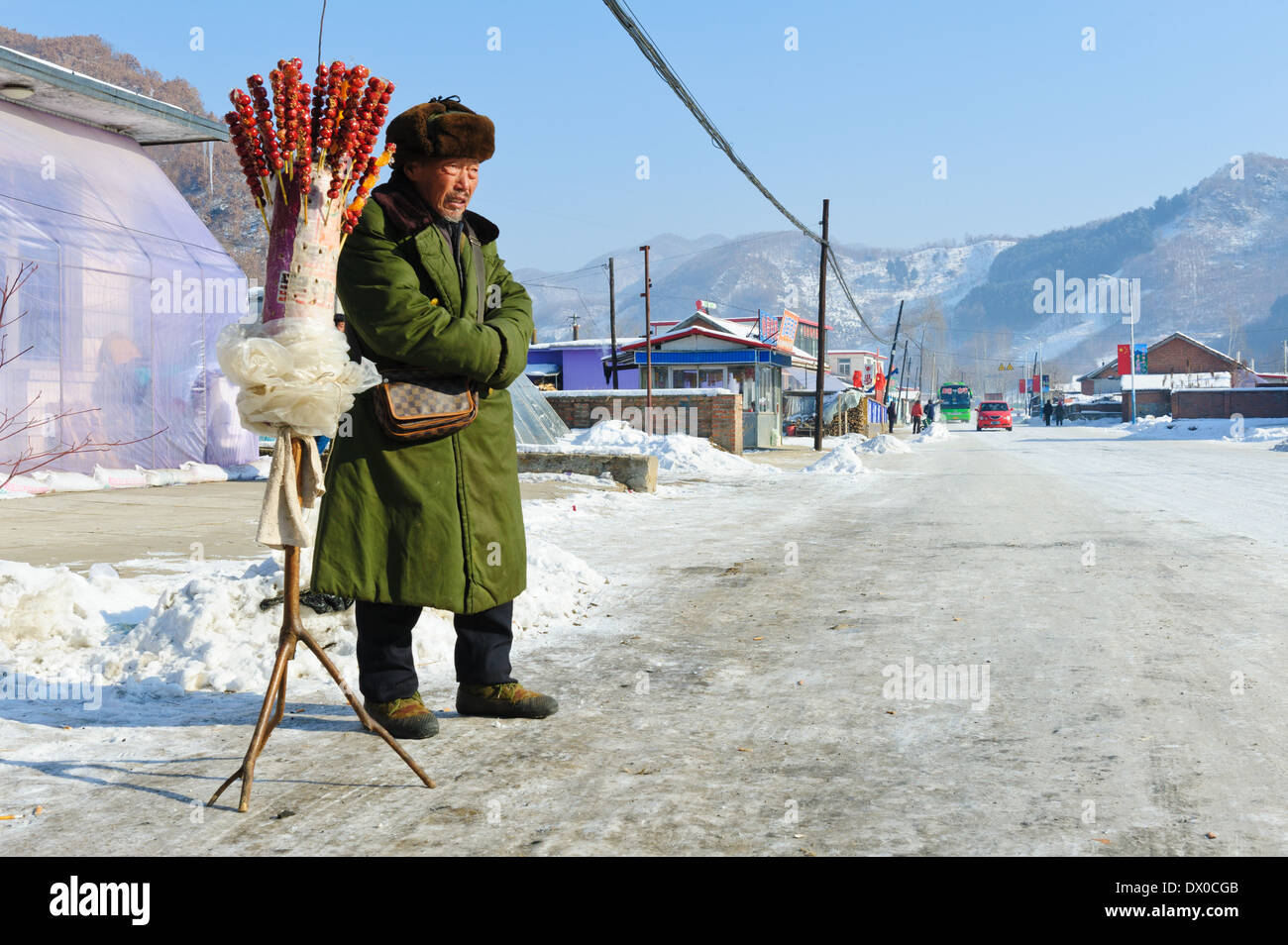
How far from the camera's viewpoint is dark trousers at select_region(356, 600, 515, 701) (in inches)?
144

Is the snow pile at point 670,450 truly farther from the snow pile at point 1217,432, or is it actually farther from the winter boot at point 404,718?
the snow pile at point 1217,432

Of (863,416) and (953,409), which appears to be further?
(953,409)

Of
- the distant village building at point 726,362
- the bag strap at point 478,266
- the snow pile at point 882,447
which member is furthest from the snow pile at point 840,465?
the bag strap at point 478,266

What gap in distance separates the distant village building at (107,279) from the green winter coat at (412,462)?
10126mm

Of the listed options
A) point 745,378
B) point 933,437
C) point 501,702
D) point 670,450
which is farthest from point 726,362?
point 501,702

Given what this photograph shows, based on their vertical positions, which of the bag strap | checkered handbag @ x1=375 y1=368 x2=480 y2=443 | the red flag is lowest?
checkered handbag @ x1=375 y1=368 x2=480 y2=443

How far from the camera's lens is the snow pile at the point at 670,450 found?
20891mm

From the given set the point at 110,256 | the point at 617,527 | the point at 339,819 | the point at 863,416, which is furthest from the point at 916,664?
the point at 863,416

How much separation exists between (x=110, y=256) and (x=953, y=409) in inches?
2930

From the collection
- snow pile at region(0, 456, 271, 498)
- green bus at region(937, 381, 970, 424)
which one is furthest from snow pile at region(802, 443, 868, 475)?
green bus at region(937, 381, 970, 424)

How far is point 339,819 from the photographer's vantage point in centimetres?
297

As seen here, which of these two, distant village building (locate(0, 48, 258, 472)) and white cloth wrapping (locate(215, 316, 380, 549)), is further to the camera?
distant village building (locate(0, 48, 258, 472))

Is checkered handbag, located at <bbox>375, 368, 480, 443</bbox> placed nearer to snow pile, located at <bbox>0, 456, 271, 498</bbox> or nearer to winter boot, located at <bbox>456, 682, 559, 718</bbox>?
winter boot, located at <bbox>456, 682, 559, 718</bbox>
